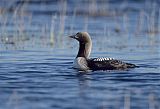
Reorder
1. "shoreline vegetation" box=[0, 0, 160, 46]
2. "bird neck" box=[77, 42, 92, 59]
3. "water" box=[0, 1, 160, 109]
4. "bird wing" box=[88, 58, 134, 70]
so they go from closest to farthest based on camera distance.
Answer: "water" box=[0, 1, 160, 109] → "bird wing" box=[88, 58, 134, 70] → "bird neck" box=[77, 42, 92, 59] → "shoreline vegetation" box=[0, 0, 160, 46]

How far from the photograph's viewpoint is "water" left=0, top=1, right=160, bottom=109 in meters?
10.9

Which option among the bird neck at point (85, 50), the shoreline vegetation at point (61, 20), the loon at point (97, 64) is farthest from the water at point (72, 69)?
the bird neck at point (85, 50)

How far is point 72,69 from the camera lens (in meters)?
14.7

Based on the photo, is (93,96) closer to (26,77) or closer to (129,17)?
(26,77)

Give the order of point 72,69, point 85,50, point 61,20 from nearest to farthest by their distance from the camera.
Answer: point 72,69, point 85,50, point 61,20

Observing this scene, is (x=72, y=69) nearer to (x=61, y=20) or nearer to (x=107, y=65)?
(x=107, y=65)

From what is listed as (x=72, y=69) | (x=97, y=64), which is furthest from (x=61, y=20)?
(x=97, y=64)

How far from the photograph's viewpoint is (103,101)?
10828mm

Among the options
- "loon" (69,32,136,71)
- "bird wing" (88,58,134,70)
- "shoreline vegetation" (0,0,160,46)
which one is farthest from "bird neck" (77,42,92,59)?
"shoreline vegetation" (0,0,160,46)

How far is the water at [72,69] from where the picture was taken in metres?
10.9

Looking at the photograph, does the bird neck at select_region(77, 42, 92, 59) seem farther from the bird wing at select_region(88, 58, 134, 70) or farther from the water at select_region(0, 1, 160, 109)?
the bird wing at select_region(88, 58, 134, 70)

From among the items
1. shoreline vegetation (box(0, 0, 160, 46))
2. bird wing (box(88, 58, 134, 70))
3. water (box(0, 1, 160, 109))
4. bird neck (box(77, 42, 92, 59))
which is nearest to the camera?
water (box(0, 1, 160, 109))

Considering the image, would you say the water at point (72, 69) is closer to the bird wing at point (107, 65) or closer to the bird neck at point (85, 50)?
the bird wing at point (107, 65)

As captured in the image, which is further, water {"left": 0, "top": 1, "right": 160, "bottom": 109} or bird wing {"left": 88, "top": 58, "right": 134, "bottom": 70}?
bird wing {"left": 88, "top": 58, "right": 134, "bottom": 70}
